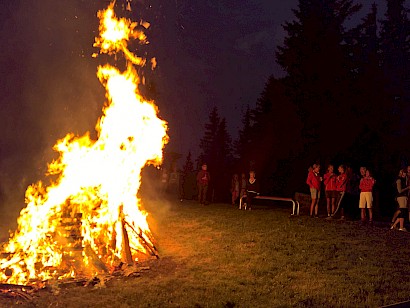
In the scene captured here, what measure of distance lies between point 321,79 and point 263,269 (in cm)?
1905

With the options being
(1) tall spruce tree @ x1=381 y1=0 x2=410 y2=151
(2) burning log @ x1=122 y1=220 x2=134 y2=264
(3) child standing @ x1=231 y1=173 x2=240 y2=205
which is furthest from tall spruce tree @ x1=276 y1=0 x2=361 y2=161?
(2) burning log @ x1=122 y1=220 x2=134 y2=264

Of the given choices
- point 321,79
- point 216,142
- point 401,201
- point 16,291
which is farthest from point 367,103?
point 216,142

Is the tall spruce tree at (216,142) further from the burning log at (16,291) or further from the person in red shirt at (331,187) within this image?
the burning log at (16,291)

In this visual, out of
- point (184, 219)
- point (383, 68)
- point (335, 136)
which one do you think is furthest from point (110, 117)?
point (383, 68)

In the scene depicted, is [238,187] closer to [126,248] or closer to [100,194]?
[100,194]

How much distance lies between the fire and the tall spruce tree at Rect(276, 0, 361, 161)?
15.2 metres

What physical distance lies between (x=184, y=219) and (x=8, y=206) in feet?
29.3

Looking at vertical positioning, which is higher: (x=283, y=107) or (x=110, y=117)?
(x=283, y=107)

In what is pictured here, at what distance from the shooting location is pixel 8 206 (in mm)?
18344

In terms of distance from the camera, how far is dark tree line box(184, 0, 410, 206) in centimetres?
2375

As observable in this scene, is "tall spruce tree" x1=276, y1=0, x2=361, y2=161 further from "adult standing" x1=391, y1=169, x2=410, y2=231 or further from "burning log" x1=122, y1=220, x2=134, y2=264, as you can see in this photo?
"burning log" x1=122, y1=220, x2=134, y2=264

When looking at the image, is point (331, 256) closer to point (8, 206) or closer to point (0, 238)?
point (0, 238)

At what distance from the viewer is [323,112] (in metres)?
24.8

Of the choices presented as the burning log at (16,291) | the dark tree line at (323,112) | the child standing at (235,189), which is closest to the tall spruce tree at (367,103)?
the dark tree line at (323,112)
